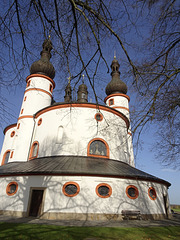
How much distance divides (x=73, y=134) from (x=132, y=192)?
638 centimetres

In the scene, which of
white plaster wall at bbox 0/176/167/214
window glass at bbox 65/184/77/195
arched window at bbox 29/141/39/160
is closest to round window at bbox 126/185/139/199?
white plaster wall at bbox 0/176/167/214

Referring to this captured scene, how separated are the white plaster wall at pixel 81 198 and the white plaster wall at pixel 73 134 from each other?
10.5 feet

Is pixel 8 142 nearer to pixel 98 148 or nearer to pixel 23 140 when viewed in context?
pixel 23 140

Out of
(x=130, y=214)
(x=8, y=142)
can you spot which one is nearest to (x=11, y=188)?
(x=130, y=214)

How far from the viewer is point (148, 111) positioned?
171 inches

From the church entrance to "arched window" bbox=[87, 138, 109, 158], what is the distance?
480cm

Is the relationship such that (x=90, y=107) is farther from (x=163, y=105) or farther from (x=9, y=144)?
(x=9, y=144)

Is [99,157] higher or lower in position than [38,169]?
higher

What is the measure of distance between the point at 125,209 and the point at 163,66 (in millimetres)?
8859

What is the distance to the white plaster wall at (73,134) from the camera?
44.4ft

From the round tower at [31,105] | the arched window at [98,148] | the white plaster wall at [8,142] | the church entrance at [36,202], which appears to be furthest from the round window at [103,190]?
the white plaster wall at [8,142]

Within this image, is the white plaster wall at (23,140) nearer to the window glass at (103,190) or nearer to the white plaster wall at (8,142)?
the white plaster wall at (8,142)

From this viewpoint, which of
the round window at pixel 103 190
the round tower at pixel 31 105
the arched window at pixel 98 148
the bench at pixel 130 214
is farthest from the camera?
the round tower at pixel 31 105

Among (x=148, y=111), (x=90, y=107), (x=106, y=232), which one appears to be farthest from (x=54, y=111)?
(x=148, y=111)
